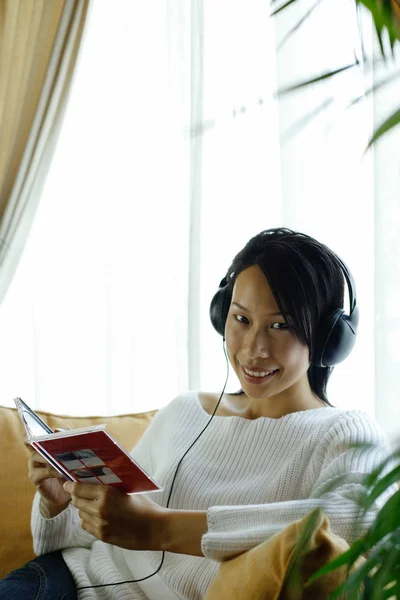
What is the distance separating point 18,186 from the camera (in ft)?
8.01

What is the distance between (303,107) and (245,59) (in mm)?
355

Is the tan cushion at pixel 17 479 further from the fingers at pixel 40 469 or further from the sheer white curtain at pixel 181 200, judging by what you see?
the sheer white curtain at pixel 181 200

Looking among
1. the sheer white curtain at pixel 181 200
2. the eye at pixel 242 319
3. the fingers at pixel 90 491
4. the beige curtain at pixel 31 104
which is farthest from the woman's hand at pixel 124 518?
the beige curtain at pixel 31 104

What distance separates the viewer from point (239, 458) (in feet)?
4.76

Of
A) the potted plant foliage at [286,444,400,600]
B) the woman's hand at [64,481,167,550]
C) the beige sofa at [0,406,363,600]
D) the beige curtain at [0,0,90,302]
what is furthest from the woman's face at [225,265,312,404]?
the beige curtain at [0,0,90,302]

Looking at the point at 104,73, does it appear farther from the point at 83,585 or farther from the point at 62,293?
the point at 83,585

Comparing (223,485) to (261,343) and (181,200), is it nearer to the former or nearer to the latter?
(261,343)

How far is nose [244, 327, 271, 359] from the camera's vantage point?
Answer: 4.50ft

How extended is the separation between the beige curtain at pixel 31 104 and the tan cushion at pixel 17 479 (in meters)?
0.83

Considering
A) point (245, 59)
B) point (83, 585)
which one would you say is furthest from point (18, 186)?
point (83, 585)

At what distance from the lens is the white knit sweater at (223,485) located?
3.69 ft

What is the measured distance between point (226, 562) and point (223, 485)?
331mm

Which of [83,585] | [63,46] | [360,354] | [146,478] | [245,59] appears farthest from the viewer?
[63,46]

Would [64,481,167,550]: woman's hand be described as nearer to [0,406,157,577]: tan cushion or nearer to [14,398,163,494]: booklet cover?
[14,398,163,494]: booklet cover
